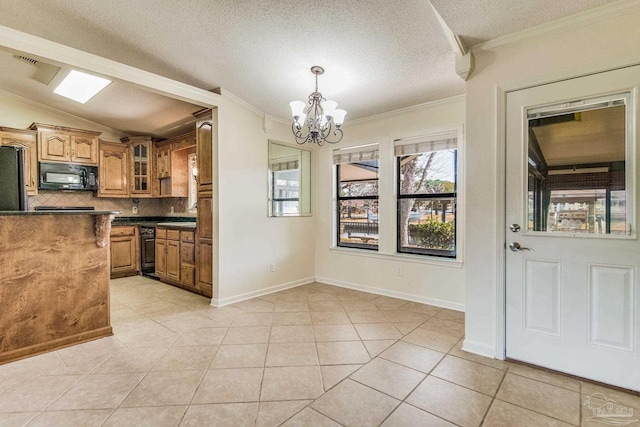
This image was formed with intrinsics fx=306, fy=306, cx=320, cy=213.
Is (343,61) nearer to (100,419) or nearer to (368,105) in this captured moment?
(368,105)

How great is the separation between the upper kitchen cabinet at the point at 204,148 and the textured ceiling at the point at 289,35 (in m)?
0.50

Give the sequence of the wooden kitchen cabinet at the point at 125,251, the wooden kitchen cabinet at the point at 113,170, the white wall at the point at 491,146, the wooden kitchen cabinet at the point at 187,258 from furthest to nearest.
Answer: the wooden kitchen cabinet at the point at 113,170 < the wooden kitchen cabinet at the point at 125,251 < the wooden kitchen cabinet at the point at 187,258 < the white wall at the point at 491,146

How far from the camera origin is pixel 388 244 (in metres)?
4.13

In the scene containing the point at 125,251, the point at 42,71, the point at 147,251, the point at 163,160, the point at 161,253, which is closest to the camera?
the point at 42,71

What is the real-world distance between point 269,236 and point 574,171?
11.0ft

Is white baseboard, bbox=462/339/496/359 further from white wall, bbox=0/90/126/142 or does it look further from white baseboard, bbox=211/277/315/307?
white wall, bbox=0/90/126/142

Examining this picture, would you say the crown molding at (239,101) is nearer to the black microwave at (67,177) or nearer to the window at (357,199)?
the window at (357,199)

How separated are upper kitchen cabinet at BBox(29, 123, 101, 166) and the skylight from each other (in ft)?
2.13

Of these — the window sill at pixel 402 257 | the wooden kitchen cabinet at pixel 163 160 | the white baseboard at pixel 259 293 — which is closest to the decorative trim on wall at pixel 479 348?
the window sill at pixel 402 257

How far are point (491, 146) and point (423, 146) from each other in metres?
1.45

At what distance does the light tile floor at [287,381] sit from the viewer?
1.73 metres

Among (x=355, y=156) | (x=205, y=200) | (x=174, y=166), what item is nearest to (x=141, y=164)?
(x=174, y=166)

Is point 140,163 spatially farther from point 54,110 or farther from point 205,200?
point 205,200

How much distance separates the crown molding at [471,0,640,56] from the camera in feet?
6.39
